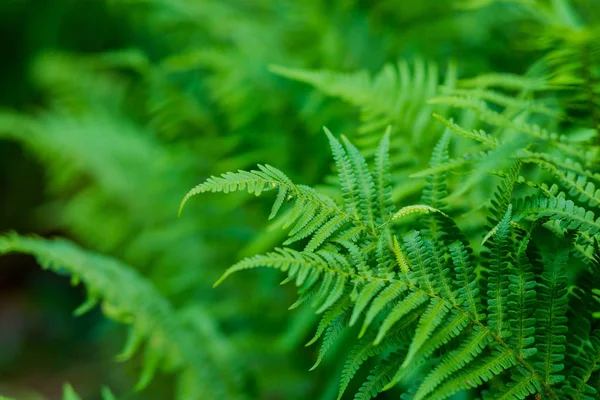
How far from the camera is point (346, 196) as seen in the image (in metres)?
0.69

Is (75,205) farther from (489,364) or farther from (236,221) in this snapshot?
(489,364)

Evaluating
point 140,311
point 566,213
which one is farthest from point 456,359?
point 140,311

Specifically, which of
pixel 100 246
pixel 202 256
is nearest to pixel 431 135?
pixel 202 256

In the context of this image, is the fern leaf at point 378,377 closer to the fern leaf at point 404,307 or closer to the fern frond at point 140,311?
the fern leaf at point 404,307

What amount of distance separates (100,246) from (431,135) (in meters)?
1.53

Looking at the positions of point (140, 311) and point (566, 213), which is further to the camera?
point (140, 311)

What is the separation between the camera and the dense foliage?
2.08 ft

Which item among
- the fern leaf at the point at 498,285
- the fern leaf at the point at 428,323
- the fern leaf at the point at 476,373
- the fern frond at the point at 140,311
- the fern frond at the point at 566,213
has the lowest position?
the fern frond at the point at 140,311

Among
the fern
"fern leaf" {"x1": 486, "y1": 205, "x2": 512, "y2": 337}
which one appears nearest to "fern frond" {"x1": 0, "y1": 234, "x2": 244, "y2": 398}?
the fern

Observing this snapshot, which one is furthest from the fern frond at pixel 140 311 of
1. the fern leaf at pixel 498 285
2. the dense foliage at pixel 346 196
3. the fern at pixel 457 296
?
the fern leaf at pixel 498 285

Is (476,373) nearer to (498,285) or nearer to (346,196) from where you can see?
(498,285)

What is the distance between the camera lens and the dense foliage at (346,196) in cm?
63

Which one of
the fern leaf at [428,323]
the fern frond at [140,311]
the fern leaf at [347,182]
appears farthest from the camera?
the fern frond at [140,311]

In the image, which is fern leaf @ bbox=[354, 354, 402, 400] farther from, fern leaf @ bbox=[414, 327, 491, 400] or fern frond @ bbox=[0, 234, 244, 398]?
fern frond @ bbox=[0, 234, 244, 398]
